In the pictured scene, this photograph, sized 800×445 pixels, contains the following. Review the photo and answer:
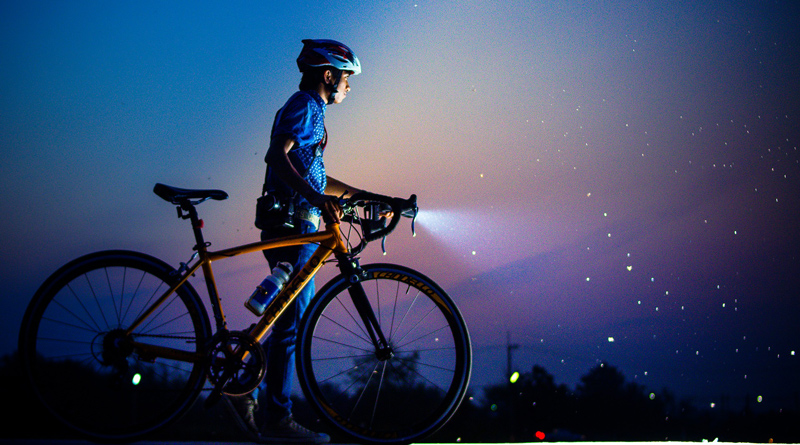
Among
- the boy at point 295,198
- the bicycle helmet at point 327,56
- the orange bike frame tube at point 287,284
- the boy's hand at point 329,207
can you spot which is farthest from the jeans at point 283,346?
the bicycle helmet at point 327,56

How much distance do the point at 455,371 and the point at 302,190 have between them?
4.00 feet

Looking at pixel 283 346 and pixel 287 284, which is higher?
pixel 287 284

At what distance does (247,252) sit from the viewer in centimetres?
275

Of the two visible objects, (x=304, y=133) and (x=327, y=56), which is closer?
(x=304, y=133)

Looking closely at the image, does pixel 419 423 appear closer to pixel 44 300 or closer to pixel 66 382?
pixel 66 382

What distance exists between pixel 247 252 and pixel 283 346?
0.58 metres

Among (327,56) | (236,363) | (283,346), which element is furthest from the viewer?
(327,56)

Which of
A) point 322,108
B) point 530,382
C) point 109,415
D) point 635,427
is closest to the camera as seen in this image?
point 109,415

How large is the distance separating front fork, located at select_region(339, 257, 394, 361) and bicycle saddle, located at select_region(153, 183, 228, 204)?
0.73 meters

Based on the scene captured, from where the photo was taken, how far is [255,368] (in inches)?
105

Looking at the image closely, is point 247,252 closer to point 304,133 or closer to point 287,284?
point 287,284

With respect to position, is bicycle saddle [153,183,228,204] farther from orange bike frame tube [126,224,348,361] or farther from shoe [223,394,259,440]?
shoe [223,394,259,440]

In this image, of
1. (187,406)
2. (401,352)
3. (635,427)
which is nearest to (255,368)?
(187,406)

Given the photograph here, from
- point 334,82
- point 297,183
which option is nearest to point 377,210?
point 297,183
